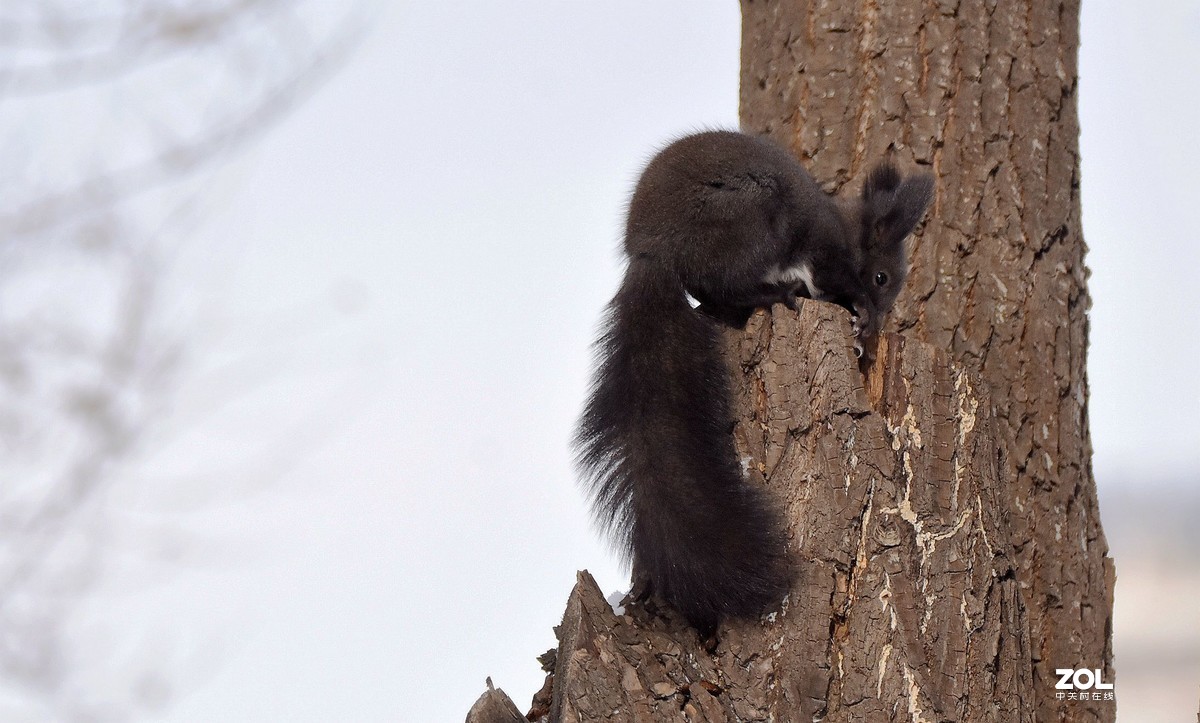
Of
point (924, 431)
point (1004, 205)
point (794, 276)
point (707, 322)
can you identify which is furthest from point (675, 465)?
point (1004, 205)

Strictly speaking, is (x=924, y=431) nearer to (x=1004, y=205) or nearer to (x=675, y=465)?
(x=675, y=465)

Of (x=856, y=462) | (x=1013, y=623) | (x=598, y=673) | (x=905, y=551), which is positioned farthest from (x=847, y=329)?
(x=598, y=673)

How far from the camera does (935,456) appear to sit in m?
3.10

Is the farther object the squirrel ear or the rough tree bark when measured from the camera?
the squirrel ear

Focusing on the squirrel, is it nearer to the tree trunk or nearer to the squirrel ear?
the squirrel ear

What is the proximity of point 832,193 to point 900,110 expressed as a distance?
0.37 m

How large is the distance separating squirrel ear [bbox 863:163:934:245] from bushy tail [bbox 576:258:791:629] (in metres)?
0.77

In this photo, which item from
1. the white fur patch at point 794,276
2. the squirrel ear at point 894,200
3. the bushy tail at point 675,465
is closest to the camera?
the bushy tail at point 675,465

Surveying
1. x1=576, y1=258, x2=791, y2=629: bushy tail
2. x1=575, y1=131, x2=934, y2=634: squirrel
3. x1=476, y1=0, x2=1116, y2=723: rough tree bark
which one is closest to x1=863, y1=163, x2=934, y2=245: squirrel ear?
x1=575, y1=131, x2=934, y2=634: squirrel

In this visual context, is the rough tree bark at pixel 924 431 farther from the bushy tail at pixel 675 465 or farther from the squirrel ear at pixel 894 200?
the squirrel ear at pixel 894 200

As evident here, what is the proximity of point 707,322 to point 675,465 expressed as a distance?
52 cm

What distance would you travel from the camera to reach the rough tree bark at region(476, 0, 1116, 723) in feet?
9.52

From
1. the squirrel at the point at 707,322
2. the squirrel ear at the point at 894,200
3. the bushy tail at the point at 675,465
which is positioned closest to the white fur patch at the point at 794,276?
the squirrel at the point at 707,322

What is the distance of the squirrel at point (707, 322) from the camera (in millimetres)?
2904
